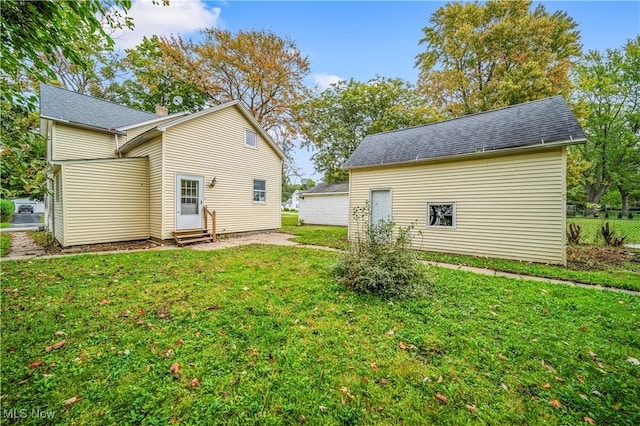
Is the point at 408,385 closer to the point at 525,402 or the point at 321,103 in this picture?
the point at 525,402

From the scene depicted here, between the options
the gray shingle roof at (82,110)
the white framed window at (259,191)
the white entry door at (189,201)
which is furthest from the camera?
the white framed window at (259,191)

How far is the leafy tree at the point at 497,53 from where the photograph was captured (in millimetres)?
16016

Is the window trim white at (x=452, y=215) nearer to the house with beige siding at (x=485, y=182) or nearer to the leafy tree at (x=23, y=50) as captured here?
the house with beige siding at (x=485, y=182)

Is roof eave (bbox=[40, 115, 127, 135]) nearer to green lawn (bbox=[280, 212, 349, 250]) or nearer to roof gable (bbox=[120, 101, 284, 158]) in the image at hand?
roof gable (bbox=[120, 101, 284, 158])

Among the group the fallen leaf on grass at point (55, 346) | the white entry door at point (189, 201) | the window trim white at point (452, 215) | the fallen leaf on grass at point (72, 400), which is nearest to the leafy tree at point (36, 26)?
the fallen leaf on grass at point (55, 346)

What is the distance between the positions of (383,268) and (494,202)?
218 inches

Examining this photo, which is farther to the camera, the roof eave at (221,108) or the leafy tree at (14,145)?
the roof eave at (221,108)

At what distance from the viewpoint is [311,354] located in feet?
8.63

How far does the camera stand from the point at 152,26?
15742mm

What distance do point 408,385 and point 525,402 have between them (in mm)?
926

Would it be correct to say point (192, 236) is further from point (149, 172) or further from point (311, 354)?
point (311, 354)

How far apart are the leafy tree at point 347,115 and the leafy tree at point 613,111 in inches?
578

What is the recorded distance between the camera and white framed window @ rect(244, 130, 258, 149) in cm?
1193

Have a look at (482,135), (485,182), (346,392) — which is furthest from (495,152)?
(346,392)
